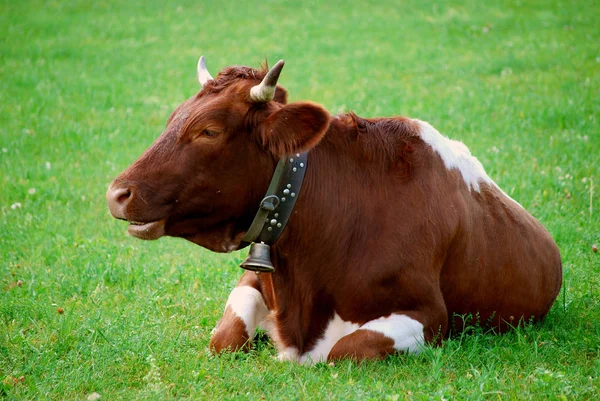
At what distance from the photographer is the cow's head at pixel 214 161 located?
15.7 feet

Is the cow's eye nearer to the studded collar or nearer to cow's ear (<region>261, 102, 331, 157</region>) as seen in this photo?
cow's ear (<region>261, 102, 331, 157</region>)

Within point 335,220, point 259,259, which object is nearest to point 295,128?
point 335,220

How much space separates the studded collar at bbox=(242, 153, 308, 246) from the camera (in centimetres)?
495

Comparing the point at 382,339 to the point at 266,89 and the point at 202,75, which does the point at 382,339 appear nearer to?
the point at 266,89

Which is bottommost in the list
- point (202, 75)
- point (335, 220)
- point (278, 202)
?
point (335, 220)

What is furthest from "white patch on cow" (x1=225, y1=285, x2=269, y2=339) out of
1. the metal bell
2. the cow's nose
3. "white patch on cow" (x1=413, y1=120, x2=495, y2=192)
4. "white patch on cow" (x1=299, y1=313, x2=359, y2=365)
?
"white patch on cow" (x1=413, y1=120, x2=495, y2=192)

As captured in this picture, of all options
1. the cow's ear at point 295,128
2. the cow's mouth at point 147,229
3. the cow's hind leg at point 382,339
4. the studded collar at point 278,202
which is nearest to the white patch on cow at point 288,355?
the cow's hind leg at point 382,339

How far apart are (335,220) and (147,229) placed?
1205mm

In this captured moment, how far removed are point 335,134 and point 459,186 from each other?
0.91m

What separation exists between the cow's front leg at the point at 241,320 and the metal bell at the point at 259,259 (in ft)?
1.88

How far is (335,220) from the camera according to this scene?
5.20 meters

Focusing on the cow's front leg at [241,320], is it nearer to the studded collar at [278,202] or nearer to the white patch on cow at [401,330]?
the studded collar at [278,202]

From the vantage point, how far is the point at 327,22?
19.6m

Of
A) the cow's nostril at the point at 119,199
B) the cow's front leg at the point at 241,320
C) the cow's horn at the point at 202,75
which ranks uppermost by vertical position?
the cow's horn at the point at 202,75
